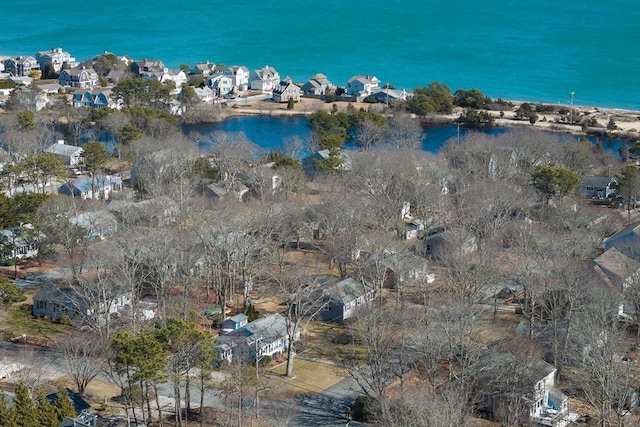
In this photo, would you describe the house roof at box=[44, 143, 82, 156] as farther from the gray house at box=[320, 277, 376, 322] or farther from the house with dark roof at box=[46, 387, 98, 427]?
the house with dark roof at box=[46, 387, 98, 427]

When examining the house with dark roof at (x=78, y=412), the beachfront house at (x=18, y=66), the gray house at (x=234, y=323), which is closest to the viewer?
the house with dark roof at (x=78, y=412)

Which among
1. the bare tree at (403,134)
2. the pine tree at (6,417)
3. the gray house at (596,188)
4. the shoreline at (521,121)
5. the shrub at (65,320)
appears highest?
the shoreline at (521,121)

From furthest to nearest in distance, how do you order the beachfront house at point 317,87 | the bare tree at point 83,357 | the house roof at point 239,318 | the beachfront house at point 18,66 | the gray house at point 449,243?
the beachfront house at point 18,66 < the beachfront house at point 317,87 < the gray house at point 449,243 < the house roof at point 239,318 < the bare tree at point 83,357

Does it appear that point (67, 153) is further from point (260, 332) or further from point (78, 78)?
point (260, 332)

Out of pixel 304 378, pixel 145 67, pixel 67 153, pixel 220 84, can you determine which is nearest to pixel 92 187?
pixel 67 153

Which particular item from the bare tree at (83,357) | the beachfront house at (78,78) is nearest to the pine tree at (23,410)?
the bare tree at (83,357)

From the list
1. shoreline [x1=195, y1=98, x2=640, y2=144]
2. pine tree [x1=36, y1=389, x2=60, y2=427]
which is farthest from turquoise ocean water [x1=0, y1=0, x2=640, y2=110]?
pine tree [x1=36, y1=389, x2=60, y2=427]

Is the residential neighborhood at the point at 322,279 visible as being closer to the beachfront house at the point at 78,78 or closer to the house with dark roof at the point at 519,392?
the house with dark roof at the point at 519,392

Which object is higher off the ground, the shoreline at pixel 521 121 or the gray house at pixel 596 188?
the shoreline at pixel 521 121
